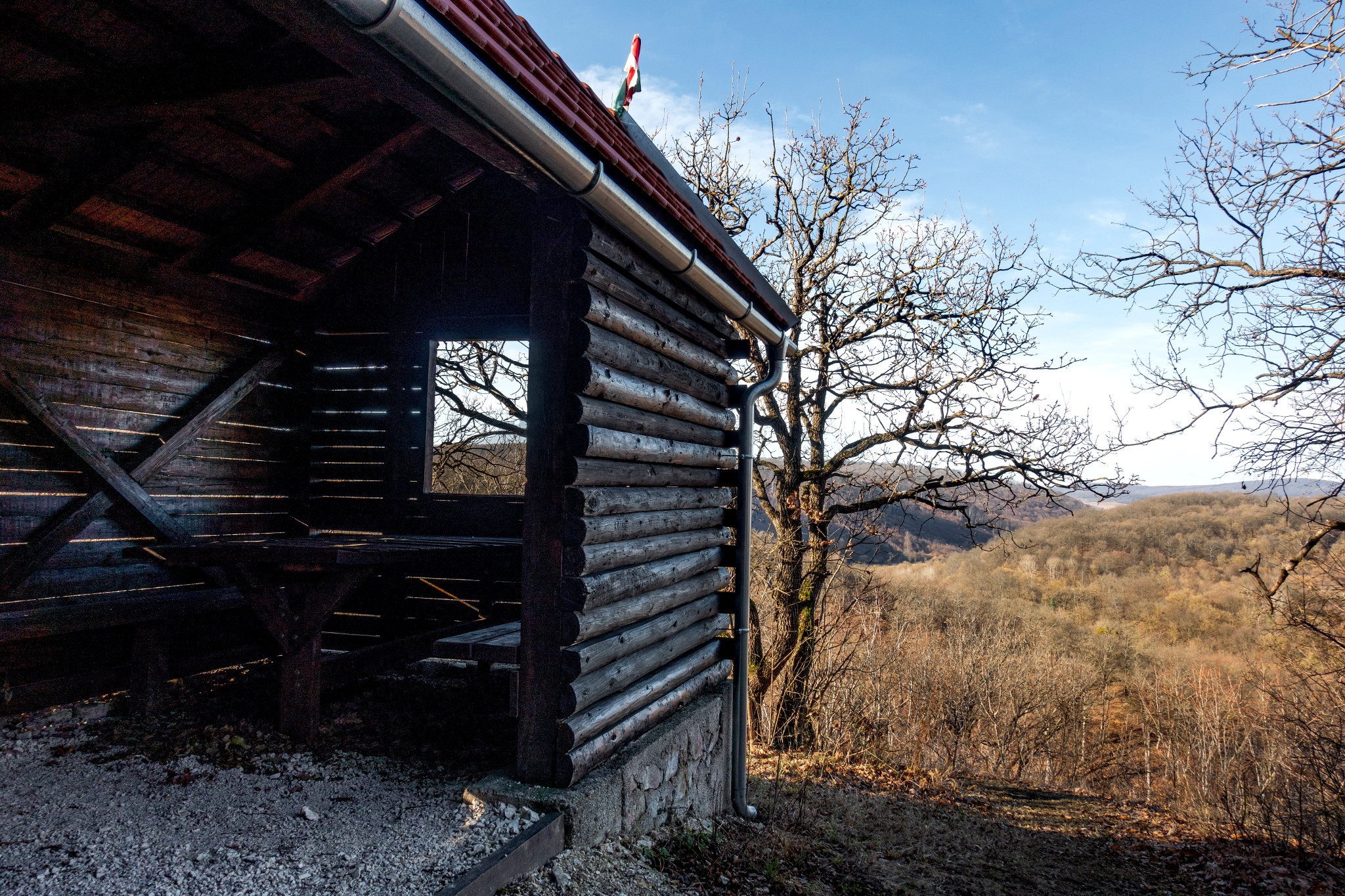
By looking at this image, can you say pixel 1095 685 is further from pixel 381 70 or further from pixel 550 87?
pixel 381 70

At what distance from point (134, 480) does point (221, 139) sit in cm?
236

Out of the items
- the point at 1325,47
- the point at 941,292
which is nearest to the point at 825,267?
the point at 941,292

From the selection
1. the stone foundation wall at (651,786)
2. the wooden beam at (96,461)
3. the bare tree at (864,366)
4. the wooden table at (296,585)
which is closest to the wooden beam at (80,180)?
the wooden beam at (96,461)

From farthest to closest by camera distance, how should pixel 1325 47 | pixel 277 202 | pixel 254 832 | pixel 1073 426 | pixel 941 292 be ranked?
pixel 941 292, pixel 1073 426, pixel 1325 47, pixel 277 202, pixel 254 832

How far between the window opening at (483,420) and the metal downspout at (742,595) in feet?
15.1

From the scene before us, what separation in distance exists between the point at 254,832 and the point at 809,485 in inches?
374

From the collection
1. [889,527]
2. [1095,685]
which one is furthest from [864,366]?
→ [1095,685]

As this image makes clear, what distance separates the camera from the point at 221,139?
4102mm

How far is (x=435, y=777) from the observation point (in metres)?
3.75

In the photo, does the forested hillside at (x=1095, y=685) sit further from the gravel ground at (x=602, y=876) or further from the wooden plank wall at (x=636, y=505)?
the gravel ground at (x=602, y=876)

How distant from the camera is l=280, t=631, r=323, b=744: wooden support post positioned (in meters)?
4.11

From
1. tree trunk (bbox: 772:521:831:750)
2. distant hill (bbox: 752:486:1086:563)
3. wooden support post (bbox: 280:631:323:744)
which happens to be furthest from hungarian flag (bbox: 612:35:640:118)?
tree trunk (bbox: 772:521:831:750)

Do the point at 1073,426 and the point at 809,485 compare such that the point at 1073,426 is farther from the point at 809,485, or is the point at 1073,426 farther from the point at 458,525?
the point at 458,525

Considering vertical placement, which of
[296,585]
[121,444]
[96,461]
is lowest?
[296,585]
